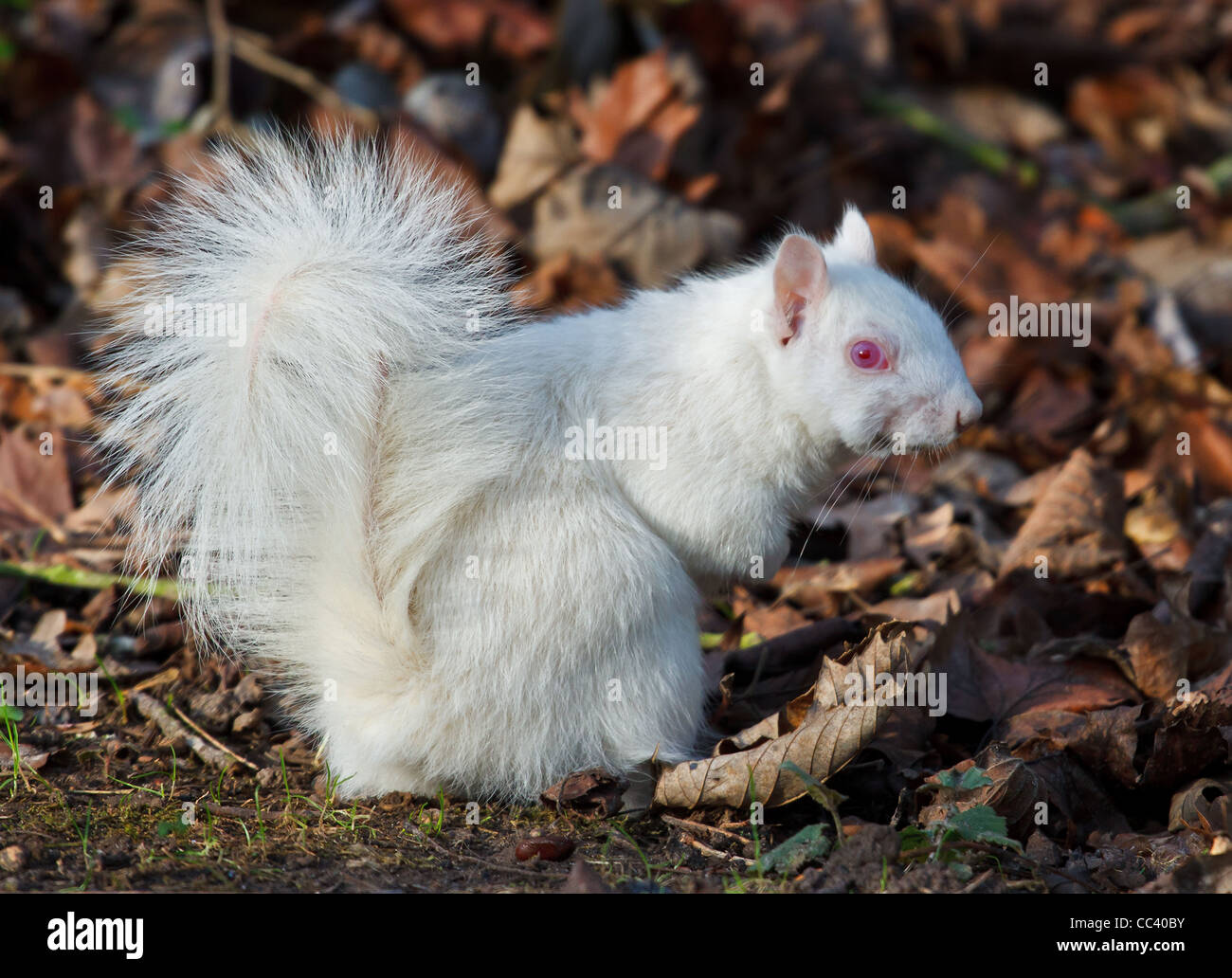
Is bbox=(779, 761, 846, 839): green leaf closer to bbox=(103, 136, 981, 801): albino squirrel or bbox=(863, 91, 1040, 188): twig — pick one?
bbox=(103, 136, 981, 801): albino squirrel

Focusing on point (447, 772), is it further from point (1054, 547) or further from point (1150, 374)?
point (1150, 374)

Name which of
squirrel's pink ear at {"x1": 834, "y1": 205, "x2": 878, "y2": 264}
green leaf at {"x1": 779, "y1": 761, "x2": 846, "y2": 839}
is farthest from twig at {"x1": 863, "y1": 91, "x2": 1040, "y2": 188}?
green leaf at {"x1": 779, "y1": 761, "x2": 846, "y2": 839}

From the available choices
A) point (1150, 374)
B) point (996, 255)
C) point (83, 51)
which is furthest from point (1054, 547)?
point (83, 51)

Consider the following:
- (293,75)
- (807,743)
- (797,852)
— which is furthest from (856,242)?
(293,75)

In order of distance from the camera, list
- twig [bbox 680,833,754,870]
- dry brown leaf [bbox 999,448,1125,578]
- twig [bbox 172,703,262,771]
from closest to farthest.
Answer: twig [bbox 680,833,754,870] → twig [bbox 172,703,262,771] → dry brown leaf [bbox 999,448,1125,578]

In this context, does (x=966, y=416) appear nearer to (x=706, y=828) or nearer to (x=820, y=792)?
(x=820, y=792)

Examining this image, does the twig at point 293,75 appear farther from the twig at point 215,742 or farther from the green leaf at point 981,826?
the green leaf at point 981,826
